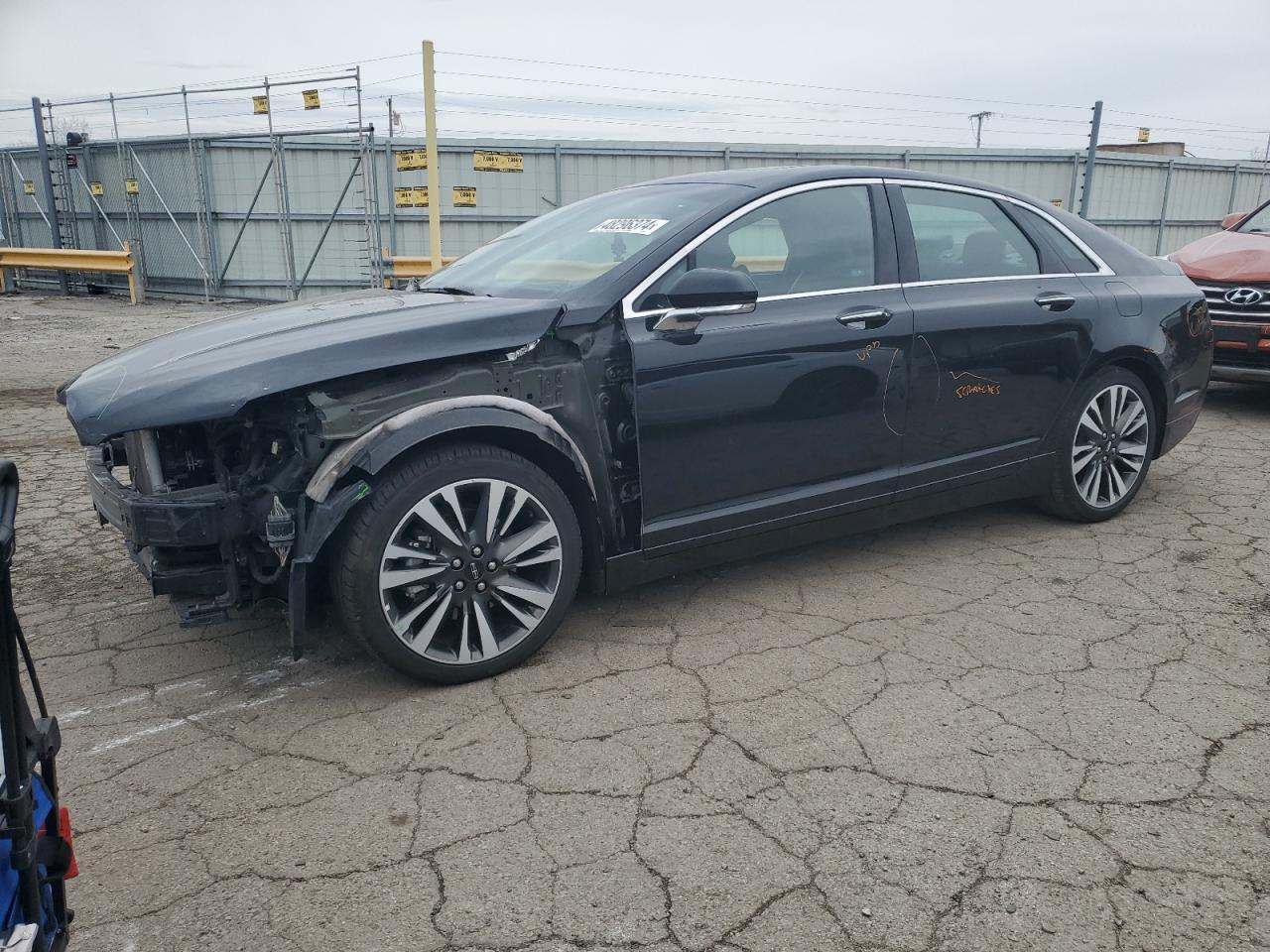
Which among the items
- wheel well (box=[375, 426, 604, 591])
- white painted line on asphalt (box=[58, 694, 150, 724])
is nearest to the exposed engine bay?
wheel well (box=[375, 426, 604, 591])

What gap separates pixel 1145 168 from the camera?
18.5 metres

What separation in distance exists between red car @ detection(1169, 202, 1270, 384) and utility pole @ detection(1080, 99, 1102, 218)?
10219 mm

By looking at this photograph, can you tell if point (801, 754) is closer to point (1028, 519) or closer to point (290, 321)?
point (290, 321)

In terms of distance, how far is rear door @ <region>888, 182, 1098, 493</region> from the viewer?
3.96 metres

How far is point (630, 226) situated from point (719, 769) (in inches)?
81.8

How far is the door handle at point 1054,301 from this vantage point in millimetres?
4273

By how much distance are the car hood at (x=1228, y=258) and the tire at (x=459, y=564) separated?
6060 mm

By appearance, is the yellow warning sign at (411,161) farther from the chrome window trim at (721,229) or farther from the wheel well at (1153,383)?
the wheel well at (1153,383)

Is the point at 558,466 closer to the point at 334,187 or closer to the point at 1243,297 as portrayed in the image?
the point at 1243,297

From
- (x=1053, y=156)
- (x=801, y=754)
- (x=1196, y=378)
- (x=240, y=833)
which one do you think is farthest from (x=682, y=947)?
(x=1053, y=156)

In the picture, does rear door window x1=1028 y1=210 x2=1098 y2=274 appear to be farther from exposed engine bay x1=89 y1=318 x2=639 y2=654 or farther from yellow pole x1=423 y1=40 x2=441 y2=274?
yellow pole x1=423 y1=40 x2=441 y2=274

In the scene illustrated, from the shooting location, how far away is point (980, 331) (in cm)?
405

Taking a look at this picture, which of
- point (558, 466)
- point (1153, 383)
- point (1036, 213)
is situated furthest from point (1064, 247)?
point (558, 466)

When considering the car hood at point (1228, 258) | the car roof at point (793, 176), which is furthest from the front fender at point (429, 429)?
the car hood at point (1228, 258)
